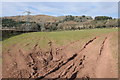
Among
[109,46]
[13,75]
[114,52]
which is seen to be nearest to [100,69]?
[114,52]

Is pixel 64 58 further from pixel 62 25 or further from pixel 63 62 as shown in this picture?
pixel 62 25

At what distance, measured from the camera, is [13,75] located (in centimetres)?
1098

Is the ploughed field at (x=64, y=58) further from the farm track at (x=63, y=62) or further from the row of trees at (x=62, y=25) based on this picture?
the row of trees at (x=62, y=25)

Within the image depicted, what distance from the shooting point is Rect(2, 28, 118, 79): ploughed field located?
11.3m

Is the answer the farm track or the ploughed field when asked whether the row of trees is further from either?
the farm track

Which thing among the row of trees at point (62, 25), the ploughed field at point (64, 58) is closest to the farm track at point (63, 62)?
the ploughed field at point (64, 58)

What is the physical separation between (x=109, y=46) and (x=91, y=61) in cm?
237

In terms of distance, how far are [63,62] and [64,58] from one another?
773 millimetres

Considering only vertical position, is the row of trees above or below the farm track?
above

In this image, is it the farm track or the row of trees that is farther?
the row of trees

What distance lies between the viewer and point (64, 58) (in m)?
13.5

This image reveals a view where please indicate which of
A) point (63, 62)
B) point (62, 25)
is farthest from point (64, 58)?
point (62, 25)

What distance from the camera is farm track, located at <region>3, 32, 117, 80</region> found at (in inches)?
443

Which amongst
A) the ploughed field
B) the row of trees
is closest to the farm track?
the ploughed field
